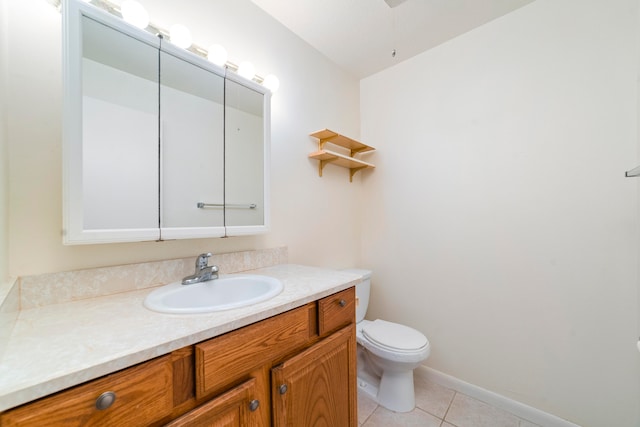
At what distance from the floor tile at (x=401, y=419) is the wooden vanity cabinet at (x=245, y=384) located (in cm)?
43

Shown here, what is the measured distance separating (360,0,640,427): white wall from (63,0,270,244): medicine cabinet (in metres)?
1.19

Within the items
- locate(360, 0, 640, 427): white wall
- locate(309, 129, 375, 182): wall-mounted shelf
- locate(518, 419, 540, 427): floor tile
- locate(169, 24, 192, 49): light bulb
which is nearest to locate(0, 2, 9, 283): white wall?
locate(169, 24, 192, 49): light bulb

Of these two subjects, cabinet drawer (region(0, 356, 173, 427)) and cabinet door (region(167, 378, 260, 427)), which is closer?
cabinet drawer (region(0, 356, 173, 427))

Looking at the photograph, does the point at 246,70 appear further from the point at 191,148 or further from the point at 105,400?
the point at 105,400

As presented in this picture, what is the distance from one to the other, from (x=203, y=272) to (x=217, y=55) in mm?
1026

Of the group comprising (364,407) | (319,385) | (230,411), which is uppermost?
(230,411)

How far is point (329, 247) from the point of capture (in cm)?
188

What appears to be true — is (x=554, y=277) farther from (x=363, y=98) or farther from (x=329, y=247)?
(x=363, y=98)

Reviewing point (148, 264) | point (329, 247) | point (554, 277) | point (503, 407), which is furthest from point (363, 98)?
point (503, 407)

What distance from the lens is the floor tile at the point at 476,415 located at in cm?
139

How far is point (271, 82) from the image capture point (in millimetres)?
1447

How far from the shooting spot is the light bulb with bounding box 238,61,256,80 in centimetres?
131

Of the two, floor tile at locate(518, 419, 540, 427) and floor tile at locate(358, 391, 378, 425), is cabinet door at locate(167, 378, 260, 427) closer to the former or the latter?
floor tile at locate(358, 391, 378, 425)

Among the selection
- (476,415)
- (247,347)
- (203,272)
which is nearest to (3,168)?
(203,272)
